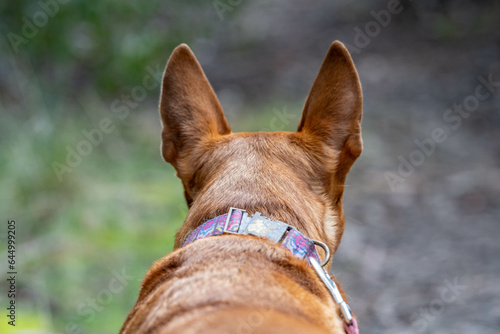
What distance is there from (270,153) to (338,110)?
1.42ft

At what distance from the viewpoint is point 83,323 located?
4625mm

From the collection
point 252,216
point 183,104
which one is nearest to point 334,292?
point 252,216

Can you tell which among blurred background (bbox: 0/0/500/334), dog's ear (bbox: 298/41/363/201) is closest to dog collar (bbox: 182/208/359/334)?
dog's ear (bbox: 298/41/363/201)

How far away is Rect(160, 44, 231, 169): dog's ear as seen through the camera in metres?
3.01

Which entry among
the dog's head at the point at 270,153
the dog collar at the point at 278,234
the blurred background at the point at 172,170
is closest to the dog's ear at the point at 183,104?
the dog's head at the point at 270,153

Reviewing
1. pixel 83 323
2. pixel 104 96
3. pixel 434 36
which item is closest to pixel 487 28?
pixel 434 36

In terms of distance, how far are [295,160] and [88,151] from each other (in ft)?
13.1

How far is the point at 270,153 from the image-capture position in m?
2.69

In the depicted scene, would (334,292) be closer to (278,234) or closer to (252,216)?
(278,234)

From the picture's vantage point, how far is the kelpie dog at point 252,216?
71.4 inches

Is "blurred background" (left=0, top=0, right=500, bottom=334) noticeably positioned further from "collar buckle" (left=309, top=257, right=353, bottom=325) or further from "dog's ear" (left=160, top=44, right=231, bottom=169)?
"collar buckle" (left=309, top=257, right=353, bottom=325)

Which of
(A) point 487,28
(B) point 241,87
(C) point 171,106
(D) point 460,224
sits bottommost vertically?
(D) point 460,224

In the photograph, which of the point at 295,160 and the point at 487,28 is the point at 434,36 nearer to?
the point at 487,28

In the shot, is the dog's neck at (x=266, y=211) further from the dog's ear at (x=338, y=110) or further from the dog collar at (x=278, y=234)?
the dog's ear at (x=338, y=110)
